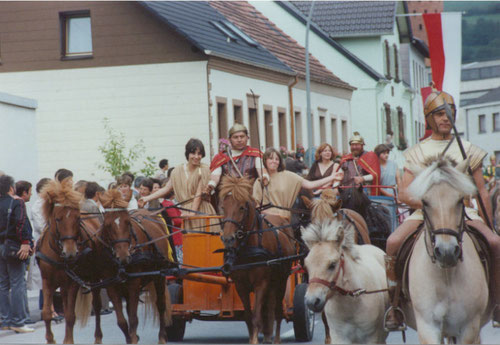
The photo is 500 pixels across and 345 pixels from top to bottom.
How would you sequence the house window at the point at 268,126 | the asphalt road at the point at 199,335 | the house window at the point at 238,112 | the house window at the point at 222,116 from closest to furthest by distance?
1. the asphalt road at the point at 199,335
2. the house window at the point at 222,116
3. the house window at the point at 238,112
4. the house window at the point at 268,126

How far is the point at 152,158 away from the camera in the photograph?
3027 centimetres

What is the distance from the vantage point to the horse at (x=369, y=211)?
1400 cm

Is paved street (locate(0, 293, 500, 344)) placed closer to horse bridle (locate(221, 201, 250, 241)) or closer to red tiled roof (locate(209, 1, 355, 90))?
horse bridle (locate(221, 201, 250, 241))

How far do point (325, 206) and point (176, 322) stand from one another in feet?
9.22

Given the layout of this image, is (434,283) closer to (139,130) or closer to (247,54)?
(139,130)


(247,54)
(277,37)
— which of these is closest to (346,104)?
(277,37)

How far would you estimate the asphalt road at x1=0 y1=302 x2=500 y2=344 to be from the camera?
12602 mm

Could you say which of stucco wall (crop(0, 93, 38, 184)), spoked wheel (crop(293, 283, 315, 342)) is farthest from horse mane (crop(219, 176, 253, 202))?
stucco wall (crop(0, 93, 38, 184))

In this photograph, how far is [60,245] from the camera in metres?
11.5

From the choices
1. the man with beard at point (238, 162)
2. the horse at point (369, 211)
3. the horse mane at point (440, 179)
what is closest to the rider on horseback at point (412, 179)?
the horse mane at point (440, 179)

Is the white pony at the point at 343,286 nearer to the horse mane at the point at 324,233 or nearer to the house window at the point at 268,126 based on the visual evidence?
the horse mane at the point at 324,233

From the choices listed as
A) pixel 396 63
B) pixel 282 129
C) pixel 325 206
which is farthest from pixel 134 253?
pixel 396 63

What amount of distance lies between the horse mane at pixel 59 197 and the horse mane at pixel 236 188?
5.36 ft

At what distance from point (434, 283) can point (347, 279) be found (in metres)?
0.73
